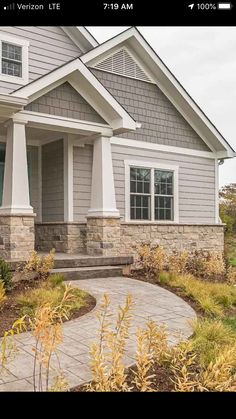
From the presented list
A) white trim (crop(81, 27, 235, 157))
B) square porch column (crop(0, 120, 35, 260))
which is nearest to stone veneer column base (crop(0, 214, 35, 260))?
square porch column (crop(0, 120, 35, 260))

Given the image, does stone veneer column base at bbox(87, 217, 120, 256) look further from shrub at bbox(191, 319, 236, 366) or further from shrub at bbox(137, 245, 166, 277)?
shrub at bbox(191, 319, 236, 366)

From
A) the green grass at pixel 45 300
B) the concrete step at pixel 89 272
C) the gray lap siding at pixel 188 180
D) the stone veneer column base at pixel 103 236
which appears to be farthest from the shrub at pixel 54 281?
the gray lap siding at pixel 188 180

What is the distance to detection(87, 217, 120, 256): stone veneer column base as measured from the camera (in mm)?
9555

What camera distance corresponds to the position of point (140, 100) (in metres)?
12.0

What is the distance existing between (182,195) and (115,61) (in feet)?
15.1

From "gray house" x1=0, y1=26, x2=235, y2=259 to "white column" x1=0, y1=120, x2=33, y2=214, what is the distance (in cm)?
2

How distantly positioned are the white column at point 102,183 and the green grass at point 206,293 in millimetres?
2333

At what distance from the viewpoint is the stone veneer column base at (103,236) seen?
9.55 m

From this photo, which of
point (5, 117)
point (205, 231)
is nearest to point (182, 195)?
point (205, 231)

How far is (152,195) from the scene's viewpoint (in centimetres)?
1195

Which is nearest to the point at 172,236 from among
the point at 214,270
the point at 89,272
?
the point at 214,270

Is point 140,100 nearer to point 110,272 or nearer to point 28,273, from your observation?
point 110,272

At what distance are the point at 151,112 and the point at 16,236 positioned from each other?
6199mm

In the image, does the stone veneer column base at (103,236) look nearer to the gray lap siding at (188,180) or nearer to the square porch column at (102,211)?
the square porch column at (102,211)
